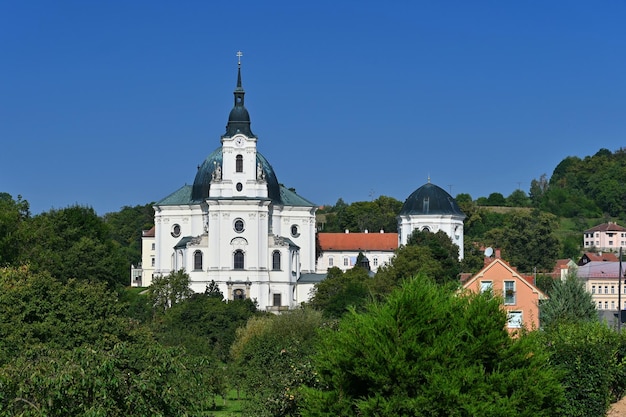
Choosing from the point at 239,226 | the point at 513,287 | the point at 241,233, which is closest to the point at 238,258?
the point at 241,233

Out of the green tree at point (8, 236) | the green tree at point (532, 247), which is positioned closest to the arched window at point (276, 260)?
the green tree at point (532, 247)

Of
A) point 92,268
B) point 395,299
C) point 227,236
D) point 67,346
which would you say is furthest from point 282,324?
point 227,236

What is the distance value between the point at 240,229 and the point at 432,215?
72.9ft

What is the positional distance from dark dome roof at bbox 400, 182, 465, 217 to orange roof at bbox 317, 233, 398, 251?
539 cm

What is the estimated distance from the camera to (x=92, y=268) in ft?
269

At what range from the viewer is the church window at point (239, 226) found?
107m

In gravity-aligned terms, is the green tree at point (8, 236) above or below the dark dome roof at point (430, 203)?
below

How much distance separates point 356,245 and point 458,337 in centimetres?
10281

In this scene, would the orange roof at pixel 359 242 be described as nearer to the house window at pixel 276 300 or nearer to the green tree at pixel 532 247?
the green tree at pixel 532 247

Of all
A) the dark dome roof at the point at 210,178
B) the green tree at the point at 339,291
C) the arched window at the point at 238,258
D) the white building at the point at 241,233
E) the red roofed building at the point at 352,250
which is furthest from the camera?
the red roofed building at the point at 352,250

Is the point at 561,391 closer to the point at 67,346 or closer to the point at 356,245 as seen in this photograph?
the point at 67,346

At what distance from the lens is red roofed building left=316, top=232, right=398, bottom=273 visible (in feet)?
423

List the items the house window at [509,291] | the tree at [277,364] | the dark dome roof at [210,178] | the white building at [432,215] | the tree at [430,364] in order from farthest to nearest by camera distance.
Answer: the white building at [432,215], the dark dome roof at [210,178], the house window at [509,291], the tree at [277,364], the tree at [430,364]

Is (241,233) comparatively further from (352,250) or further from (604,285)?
(604,285)
